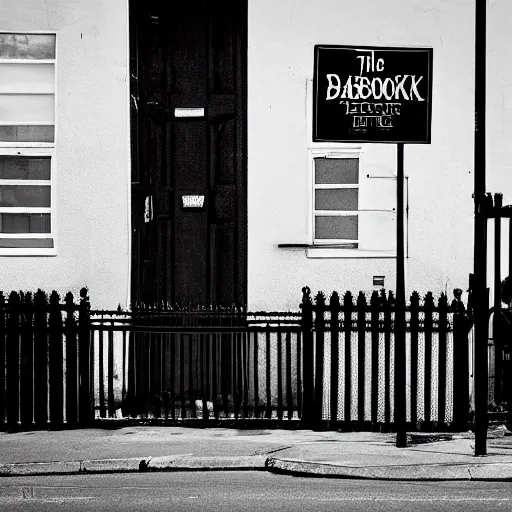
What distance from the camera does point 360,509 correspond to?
24.4ft

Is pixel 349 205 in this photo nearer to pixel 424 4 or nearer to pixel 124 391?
pixel 424 4

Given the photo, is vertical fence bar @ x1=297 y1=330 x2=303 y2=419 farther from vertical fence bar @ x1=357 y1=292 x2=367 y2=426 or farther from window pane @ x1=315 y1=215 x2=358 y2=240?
window pane @ x1=315 y1=215 x2=358 y2=240

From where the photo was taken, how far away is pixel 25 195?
476 inches

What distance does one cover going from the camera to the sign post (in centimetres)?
934

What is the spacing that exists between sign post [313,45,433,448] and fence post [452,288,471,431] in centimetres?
112

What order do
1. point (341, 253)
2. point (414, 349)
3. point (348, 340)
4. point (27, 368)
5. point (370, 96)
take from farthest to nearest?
point (341, 253), point (27, 368), point (348, 340), point (414, 349), point (370, 96)

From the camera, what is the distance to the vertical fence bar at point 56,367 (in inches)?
422

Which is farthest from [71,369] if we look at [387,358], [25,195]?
[387,358]

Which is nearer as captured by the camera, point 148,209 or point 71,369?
point 71,369

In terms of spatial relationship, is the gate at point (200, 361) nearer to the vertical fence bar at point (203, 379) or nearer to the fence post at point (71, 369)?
the vertical fence bar at point (203, 379)

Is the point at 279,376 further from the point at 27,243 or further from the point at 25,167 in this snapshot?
the point at 25,167

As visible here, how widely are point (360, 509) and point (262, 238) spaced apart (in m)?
4.75

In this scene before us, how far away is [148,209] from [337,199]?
6.34 ft

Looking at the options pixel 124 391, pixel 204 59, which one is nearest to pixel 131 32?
pixel 204 59
